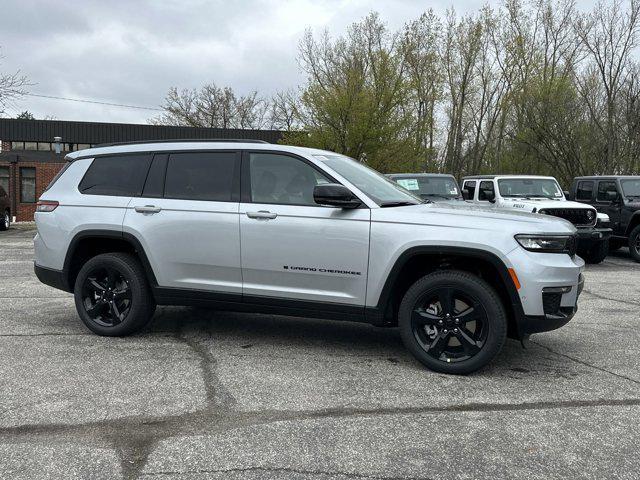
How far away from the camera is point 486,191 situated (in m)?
13.4

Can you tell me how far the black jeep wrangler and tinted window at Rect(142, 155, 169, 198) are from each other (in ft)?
35.8

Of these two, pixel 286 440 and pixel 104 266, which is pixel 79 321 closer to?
pixel 104 266

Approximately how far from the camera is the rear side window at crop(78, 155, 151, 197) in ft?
18.6

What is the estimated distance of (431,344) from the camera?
466cm

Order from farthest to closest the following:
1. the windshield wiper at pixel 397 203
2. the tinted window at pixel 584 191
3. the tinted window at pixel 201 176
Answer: the tinted window at pixel 584 191 < the tinted window at pixel 201 176 < the windshield wiper at pixel 397 203

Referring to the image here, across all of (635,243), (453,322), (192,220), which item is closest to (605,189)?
(635,243)

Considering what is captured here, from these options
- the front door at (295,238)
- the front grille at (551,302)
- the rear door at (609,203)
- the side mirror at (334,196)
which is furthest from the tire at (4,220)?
the front grille at (551,302)

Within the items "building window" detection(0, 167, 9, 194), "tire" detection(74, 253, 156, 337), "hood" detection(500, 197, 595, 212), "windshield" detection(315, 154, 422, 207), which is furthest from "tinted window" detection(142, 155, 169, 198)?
"building window" detection(0, 167, 9, 194)

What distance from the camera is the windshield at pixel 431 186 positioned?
13109mm

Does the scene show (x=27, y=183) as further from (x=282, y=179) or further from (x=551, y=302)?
(x=551, y=302)

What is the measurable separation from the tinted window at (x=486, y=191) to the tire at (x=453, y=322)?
9.09m

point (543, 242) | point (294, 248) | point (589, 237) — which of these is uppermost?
point (543, 242)

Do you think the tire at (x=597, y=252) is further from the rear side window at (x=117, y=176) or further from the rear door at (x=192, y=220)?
the rear side window at (x=117, y=176)

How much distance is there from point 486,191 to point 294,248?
31.0 feet
